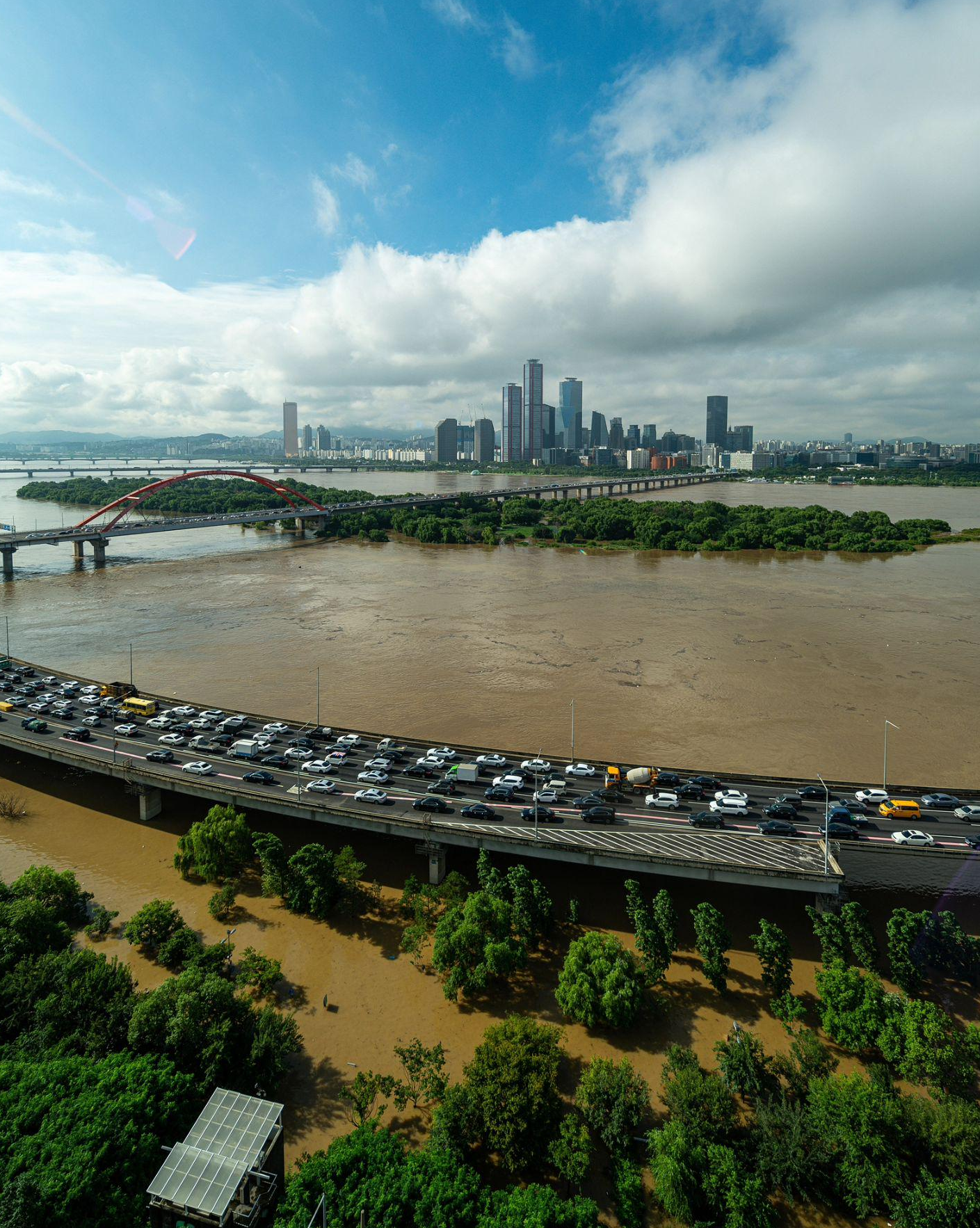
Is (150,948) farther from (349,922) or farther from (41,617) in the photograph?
(41,617)

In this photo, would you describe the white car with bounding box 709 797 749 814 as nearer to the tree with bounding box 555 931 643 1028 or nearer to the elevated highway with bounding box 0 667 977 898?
the elevated highway with bounding box 0 667 977 898

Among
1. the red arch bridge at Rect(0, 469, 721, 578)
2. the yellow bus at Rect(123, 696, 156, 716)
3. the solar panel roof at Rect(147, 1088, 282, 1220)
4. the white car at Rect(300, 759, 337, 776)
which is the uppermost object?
the red arch bridge at Rect(0, 469, 721, 578)

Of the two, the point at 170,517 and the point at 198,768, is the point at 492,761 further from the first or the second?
the point at 170,517

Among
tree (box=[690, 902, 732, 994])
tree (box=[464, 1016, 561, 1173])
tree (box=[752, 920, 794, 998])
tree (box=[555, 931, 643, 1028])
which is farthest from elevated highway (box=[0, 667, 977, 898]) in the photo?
tree (box=[464, 1016, 561, 1173])

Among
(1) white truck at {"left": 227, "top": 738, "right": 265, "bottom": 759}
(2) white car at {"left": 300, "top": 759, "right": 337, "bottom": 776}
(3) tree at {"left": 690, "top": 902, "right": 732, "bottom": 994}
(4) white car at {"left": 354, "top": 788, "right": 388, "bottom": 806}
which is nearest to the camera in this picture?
(3) tree at {"left": 690, "top": 902, "right": 732, "bottom": 994}

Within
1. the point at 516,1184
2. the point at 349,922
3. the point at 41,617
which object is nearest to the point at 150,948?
the point at 349,922

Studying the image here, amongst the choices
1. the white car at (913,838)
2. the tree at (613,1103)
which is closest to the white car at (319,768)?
the tree at (613,1103)

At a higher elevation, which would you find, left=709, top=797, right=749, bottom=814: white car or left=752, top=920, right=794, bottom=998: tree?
left=709, top=797, right=749, bottom=814: white car

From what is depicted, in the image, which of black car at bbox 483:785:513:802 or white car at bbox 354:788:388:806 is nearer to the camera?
white car at bbox 354:788:388:806

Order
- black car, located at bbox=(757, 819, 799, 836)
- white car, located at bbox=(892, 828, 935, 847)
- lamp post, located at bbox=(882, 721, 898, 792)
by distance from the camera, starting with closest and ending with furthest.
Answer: white car, located at bbox=(892, 828, 935, 847) < black car, located at bbox=(757, 819, 799, 836) < lamp post, located at bbox=(882, 721, 898, 792)
